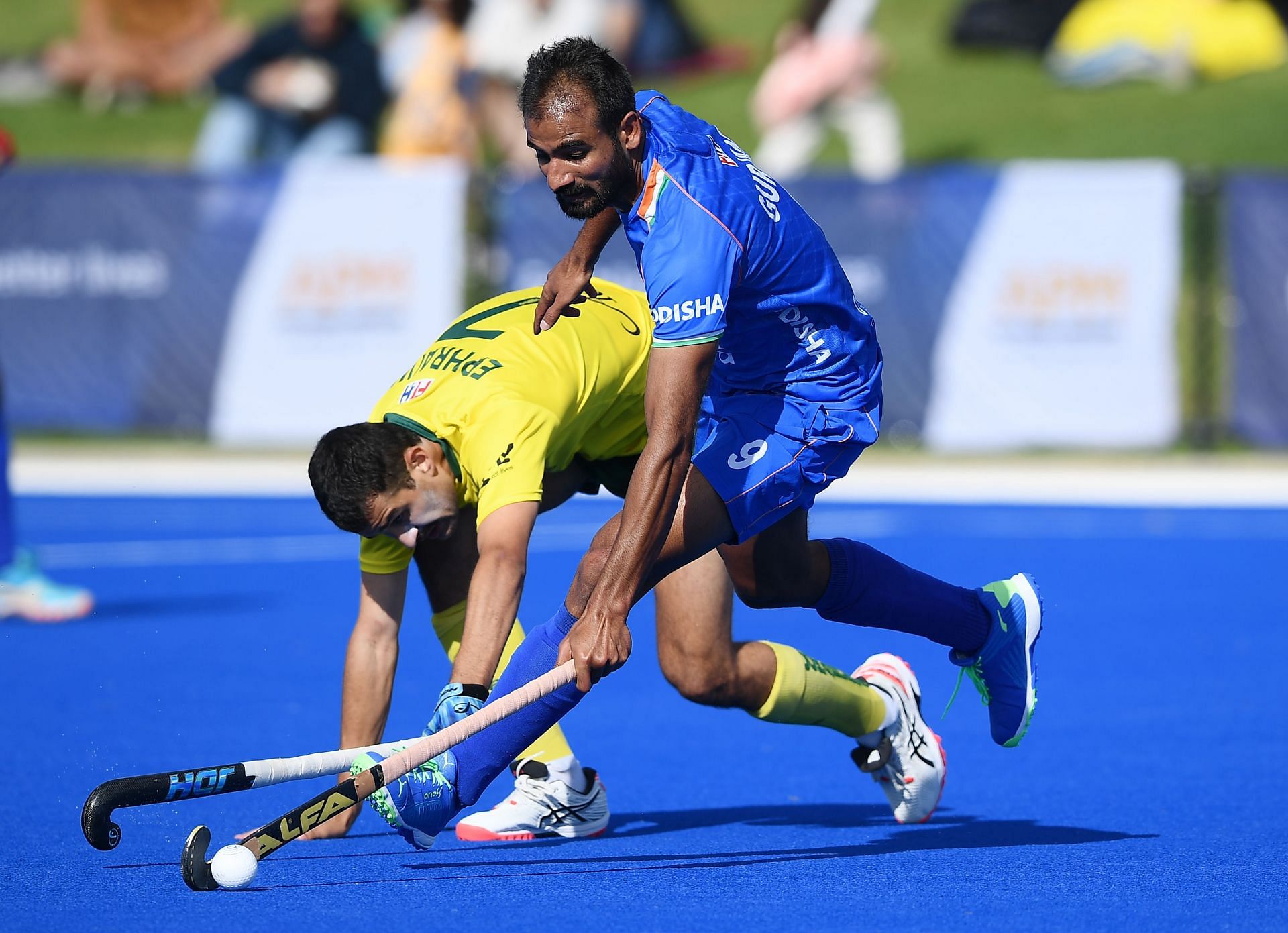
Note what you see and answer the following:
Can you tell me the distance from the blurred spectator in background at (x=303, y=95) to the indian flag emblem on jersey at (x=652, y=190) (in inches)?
547

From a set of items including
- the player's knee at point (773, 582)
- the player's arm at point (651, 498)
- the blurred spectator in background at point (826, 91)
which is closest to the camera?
the player's arm at point (651, 498)

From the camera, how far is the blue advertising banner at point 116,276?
14.5 m

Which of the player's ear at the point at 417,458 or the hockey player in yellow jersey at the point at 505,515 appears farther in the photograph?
the player's ear at the point at 417,458

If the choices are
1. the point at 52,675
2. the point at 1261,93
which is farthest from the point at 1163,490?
the point at 1261,93

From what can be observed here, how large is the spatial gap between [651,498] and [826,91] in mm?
16477

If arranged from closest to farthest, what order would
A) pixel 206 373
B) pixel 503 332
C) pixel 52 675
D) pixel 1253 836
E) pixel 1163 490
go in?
1. pixel 1253 836
2. pixel 503 332
3. pixel 52 675
4. pixel 1163 490
5. pixel 206 373

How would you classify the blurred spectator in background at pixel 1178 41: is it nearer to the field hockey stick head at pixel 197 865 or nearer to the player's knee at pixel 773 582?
the player's knee at pixel 773 582

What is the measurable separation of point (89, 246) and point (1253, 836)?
11.7 meters

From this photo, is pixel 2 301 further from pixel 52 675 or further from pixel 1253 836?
pixel 1253 836

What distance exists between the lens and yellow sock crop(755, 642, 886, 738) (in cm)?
505

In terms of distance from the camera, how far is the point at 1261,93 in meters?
23.0

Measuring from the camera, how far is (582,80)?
4047 millimetres

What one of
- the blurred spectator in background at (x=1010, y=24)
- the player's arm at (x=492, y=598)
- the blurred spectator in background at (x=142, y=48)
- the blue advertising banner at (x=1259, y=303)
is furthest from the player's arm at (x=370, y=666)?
the blurred spectator in background at (x=1010, y=24)

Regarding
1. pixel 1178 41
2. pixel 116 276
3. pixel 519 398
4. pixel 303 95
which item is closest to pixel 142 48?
pixel 303 95
